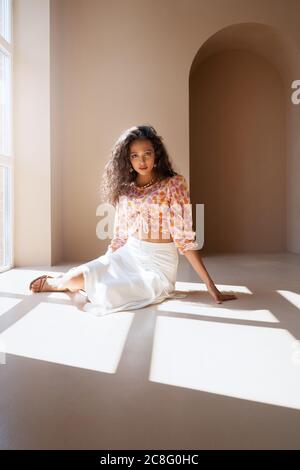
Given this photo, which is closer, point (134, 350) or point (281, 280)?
point (134, 350)

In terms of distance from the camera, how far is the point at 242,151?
209 inches

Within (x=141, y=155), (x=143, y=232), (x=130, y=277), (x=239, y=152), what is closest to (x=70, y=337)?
(x=130, y=277)

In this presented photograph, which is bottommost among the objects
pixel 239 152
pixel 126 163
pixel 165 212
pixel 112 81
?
pixel 165 212

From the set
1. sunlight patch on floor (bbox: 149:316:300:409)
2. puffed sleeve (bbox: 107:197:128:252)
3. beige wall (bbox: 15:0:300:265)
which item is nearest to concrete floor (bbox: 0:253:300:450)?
sunlight patch on floor (bbox: 149:316:300:409)

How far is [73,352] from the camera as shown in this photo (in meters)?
1.41

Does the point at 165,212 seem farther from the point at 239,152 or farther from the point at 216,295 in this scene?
the point at 239,152

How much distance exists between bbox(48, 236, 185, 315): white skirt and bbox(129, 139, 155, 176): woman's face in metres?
0.44

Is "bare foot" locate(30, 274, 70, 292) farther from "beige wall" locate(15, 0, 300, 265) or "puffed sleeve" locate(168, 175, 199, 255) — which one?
"beige wall" locate(15, 0, 300, 265)

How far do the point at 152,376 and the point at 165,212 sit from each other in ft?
4.08

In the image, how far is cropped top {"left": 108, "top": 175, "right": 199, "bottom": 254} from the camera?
2254mm

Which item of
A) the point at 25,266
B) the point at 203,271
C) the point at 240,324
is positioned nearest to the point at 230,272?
the point at 203,271

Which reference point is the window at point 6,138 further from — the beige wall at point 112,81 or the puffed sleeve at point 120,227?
the puffed sleeve at point 120,227
